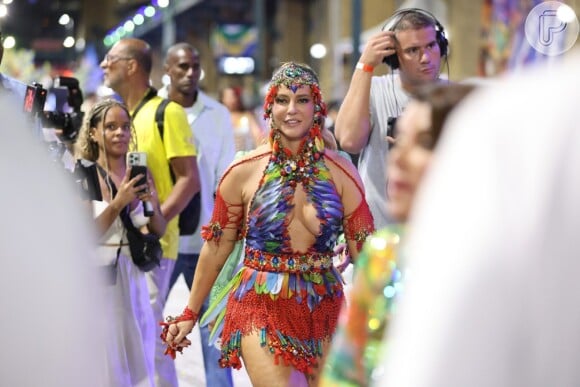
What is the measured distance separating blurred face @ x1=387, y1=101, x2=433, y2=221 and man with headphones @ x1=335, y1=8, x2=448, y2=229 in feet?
12.7

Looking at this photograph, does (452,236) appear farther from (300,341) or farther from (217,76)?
(217,76)

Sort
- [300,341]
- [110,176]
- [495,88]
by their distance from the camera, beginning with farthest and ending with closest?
1. [110,176]
2. [300,341]
3. [495,88]

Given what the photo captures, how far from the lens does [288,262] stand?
19.2ft

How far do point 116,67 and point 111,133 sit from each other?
1279mm

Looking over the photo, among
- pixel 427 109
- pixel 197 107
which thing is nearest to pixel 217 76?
pixel 197 107

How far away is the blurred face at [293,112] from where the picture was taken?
6047 millimetres

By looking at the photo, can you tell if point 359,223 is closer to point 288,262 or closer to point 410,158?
point 288,262

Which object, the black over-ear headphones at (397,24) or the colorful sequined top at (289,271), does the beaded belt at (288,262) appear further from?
the black over-ear headphones at (397,24)

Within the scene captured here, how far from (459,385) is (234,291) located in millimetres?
4238

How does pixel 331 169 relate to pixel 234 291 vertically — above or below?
above

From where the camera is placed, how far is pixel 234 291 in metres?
5.98

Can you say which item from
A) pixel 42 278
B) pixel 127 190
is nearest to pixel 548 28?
pixel 127 190

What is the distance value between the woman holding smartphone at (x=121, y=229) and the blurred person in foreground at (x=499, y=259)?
17.2 feet

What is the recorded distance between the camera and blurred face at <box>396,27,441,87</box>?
6410 mm
